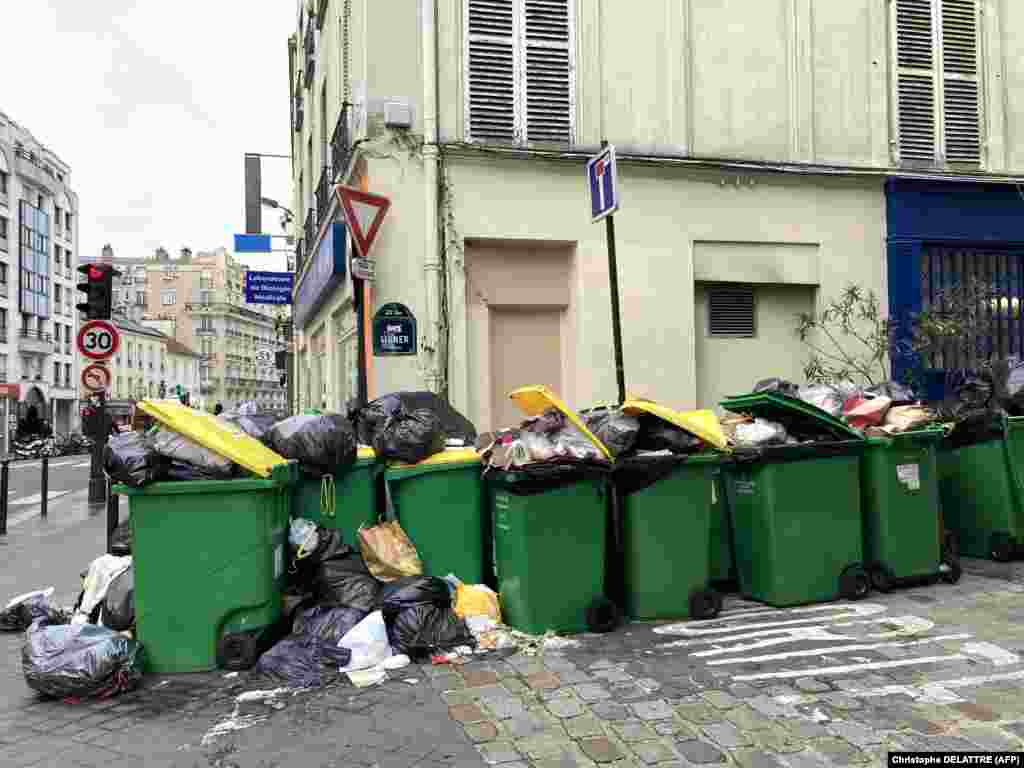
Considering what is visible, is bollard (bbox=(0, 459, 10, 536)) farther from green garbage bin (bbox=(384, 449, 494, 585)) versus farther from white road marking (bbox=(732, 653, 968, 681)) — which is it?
white road marking (bbox=(732, 653, 968, 681))

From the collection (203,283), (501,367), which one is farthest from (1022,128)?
(203,283)

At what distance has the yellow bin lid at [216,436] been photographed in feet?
14.5

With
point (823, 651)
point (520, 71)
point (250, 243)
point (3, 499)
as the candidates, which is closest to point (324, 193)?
point (520, 71)

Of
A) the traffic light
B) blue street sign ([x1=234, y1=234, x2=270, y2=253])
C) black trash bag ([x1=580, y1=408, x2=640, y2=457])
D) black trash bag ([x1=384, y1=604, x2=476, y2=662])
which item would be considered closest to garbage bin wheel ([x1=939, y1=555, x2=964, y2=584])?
black trash bag ([x1=580, y1=408, x2=640, y2=457])

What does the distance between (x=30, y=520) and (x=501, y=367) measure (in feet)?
24.4

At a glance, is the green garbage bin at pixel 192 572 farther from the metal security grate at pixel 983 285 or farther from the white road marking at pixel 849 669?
the metal security grate at pixel 983 285

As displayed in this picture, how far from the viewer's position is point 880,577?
546 cm

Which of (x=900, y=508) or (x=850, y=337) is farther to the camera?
(x=850, y=337)

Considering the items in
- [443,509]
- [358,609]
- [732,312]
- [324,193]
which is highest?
[324,193]

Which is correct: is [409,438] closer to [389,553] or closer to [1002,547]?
[389,553]

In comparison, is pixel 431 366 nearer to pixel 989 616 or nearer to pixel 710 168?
pixel 710 168

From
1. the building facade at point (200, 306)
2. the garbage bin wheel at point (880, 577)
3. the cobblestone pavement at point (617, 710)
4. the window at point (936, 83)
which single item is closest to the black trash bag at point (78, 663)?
the cobblestone pavement at point (617, 710)

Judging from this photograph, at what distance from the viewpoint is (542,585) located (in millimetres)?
4688

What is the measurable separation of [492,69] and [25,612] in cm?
704
